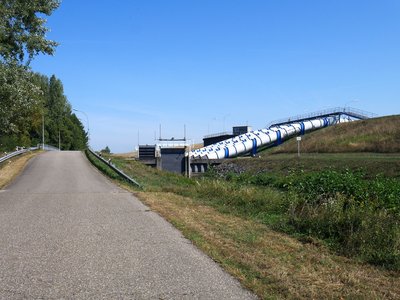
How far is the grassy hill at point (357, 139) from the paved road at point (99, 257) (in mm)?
47572

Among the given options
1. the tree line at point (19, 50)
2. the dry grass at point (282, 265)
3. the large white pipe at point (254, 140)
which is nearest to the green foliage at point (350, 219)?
the dry grass at point (282, 265)

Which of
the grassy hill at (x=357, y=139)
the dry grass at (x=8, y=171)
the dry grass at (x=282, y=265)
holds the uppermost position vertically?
the grassy hill at (x=357, y=139)

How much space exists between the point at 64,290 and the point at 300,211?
7857mm

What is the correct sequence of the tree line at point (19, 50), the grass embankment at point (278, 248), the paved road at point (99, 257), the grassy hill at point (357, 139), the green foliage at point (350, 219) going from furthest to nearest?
the grassy hill at point (357, 139) → the tree line at point (19, 50) → the green foliage at point (350, 219) → the grass embankment at point (278, 248) → the paved road at point (99, 257)

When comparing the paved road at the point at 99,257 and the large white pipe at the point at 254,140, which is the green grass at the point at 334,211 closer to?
the paved road at the point at 99,257

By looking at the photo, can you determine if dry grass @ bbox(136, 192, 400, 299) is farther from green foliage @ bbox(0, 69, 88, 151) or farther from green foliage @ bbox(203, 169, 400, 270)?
green foliage @ bbox(0, 69, 88, 151)

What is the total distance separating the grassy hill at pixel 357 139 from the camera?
5733 centimetres

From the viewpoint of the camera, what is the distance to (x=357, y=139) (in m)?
64.9

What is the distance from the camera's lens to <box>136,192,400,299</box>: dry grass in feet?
19.6

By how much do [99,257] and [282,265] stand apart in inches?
114

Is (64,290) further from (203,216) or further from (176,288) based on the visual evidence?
(203,216)

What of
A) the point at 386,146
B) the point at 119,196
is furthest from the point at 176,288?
the point at 386,146

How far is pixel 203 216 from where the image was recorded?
12.6m

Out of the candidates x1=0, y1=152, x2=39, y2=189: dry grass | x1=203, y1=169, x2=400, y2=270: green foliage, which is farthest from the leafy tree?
x1=203, y1=169, x2=400, y2=270: green foliage
